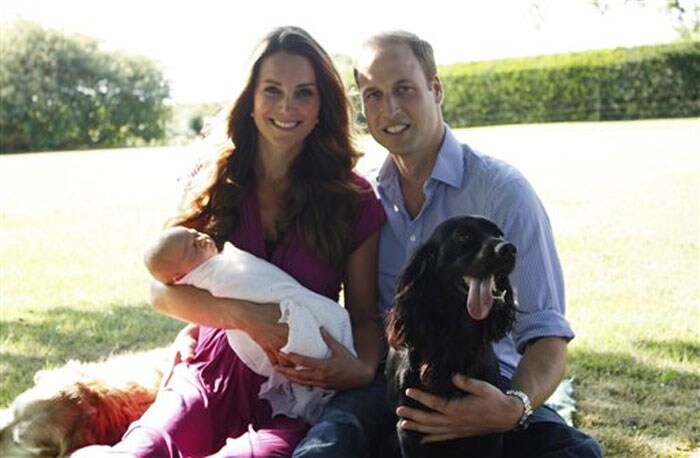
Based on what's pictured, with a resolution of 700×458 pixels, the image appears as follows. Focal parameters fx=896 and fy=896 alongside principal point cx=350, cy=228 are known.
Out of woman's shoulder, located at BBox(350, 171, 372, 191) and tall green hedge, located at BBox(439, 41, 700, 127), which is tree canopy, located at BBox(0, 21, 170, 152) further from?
woman's shoulder, located at BBox(350, 171, 372, 191)

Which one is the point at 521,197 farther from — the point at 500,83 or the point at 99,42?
the point at 99,42

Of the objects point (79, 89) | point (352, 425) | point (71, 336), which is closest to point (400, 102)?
point (352, 425)

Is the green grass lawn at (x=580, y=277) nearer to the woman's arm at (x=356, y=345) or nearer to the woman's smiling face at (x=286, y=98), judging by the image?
the woman's smiling face at (x=286, y=98)

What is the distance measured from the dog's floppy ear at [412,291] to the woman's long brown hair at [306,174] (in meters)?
0.83

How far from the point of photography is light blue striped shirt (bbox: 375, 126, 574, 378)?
11.6 ft

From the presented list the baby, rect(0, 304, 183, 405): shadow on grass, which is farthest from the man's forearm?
rect(0, 304, 183, 405): shadow on grass

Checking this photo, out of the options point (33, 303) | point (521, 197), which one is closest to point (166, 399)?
point (521, 197)

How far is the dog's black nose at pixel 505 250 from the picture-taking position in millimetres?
2811

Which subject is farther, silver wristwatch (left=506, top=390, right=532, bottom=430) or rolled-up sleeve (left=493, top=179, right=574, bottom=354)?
rolled-up sleeve (left=493, top=179, right=574, bottom=354)

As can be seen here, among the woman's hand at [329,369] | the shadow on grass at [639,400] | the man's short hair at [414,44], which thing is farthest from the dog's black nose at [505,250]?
the shadow on grass at [639,400]

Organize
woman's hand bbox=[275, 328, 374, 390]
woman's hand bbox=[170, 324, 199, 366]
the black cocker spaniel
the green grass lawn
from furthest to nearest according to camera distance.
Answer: the green grass lawn < woman's hand bbox=[170, 324, 199, 366] < woman's hand bbox=[275, 328, 374, 390] < the black cocker spaniel

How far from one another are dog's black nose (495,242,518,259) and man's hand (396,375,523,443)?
20.2 inches

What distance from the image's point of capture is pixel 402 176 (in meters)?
4.04

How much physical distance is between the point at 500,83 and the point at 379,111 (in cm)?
2951
